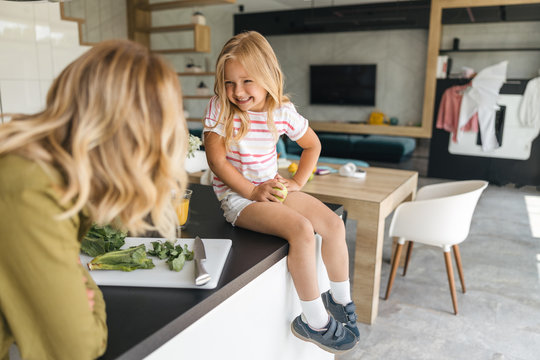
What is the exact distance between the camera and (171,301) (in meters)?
0.86

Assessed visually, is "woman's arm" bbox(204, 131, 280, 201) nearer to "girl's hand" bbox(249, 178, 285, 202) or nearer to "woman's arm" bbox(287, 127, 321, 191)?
"girl's hand" bbox(249, 178, 285, 202)

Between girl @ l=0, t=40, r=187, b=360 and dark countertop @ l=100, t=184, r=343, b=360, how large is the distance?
0.06 meters

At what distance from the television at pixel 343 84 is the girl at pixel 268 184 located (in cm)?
585

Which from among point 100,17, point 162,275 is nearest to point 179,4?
point 100,17

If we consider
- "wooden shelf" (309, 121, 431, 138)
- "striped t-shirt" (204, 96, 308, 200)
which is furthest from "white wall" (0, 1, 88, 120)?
"wooden shelf" (309, 121, 431, 138)

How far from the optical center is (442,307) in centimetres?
248

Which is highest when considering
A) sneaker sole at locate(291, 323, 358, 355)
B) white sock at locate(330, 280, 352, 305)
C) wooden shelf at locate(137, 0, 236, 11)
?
wooden shelf at locate(137, 0, 236, 11)

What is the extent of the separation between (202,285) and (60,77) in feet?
1.60

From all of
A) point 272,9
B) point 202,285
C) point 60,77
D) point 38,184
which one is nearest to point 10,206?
point 38,184

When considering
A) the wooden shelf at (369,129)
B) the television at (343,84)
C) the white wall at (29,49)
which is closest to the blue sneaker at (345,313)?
the white wall at (29,49)

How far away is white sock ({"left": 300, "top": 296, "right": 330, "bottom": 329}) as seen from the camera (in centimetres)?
126

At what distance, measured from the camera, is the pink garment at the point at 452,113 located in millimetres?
5988

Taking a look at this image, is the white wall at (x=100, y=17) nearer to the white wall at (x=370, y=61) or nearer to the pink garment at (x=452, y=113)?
the white wall at (x=370, y=61)

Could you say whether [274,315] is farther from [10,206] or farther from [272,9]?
[272,9]
